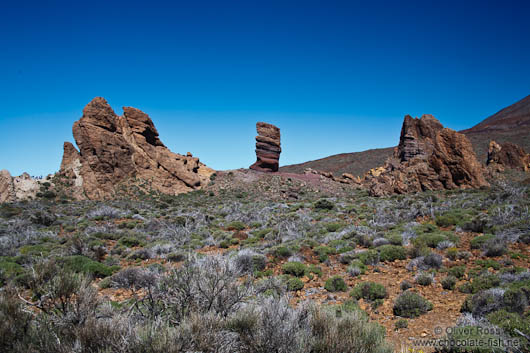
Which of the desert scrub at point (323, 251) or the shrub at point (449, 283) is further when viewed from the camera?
the desert scrub at point (323, 251)

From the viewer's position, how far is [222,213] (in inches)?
749

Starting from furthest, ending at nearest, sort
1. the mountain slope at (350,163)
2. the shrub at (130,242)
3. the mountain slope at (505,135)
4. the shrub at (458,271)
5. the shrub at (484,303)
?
the mountain slope at (350,163) < the mountain slope at (505,135) < the shrub at (130,242) < the shrub at (458,271) < the shrub at (484,303)

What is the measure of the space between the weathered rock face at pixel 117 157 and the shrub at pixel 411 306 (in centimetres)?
→ 2707

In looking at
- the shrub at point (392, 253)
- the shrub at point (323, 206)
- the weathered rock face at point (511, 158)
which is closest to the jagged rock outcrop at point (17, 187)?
the shrub at point (323, 206)

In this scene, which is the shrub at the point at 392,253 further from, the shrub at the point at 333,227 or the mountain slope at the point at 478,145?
the mountain slope at the point at 478,145

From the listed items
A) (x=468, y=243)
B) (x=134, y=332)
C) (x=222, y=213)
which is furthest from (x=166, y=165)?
(x=134, y=332)

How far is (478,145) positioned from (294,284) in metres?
70.9

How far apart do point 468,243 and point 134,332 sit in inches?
371

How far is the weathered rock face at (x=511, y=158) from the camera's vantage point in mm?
34394

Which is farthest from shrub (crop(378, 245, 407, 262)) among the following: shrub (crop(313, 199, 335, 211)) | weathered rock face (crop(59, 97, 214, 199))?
weathered rock face (crop(59, 97, 214, 199))

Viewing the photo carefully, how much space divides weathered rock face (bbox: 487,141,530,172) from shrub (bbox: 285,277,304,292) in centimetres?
3959

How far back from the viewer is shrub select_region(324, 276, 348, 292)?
21.2 ft

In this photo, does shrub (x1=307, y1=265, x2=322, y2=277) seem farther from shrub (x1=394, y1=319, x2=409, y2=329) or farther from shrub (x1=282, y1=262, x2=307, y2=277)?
shrub (x1=394, y1=319, x2=409, y2=329)

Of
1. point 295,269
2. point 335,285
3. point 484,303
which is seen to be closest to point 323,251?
point 295,269
